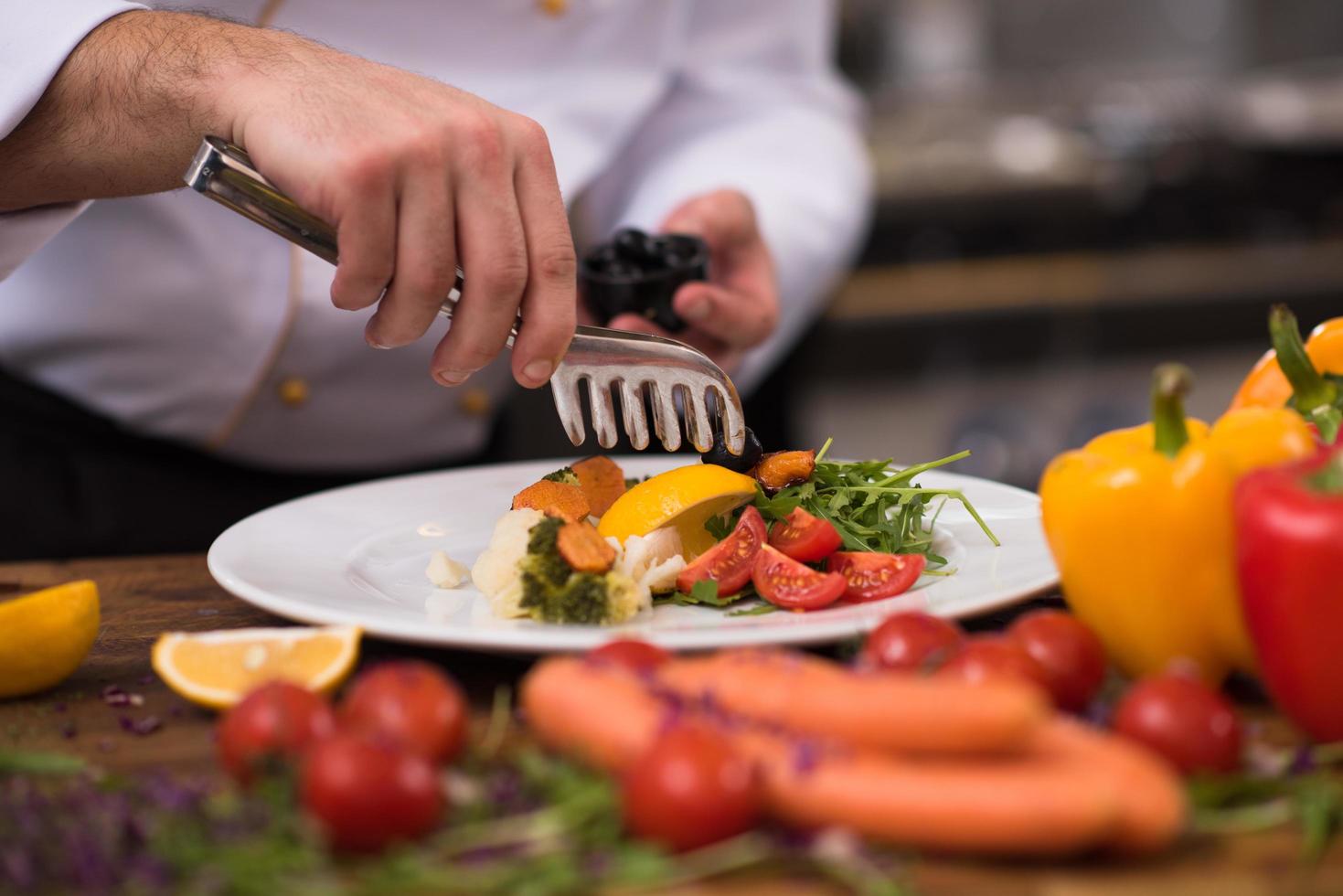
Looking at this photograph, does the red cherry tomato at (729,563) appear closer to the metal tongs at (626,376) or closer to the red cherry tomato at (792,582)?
the red cherry tomato at (792,582)

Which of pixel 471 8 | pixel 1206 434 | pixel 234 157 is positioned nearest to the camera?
pixel 1206 434

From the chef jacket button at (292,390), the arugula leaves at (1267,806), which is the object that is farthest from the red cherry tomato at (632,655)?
the chef jacket button at (292,390)

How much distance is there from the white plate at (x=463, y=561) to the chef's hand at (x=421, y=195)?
0.27 meters

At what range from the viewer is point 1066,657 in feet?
3.46

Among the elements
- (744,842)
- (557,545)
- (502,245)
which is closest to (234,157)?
(502,245)

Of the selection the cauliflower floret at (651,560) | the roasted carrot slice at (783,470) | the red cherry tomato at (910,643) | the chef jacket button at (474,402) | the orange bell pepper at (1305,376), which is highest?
the orange bell pepper at (1305,376)

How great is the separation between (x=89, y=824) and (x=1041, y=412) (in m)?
4.11

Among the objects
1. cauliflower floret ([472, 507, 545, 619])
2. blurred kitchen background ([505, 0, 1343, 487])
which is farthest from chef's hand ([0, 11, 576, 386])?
blurred kitchen background ([505, 0, 1343, 487])

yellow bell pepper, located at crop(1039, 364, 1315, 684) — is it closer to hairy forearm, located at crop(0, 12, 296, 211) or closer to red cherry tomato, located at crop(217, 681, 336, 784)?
red cherry tomato, located at crop(217, 681, 336, 784)

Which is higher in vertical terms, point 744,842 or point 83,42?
point 83,42

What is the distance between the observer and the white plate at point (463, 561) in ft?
3.91

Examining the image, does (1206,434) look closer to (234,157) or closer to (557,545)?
(557,545)

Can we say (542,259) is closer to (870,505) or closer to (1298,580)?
(870,505)

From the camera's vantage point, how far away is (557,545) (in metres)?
1.34
